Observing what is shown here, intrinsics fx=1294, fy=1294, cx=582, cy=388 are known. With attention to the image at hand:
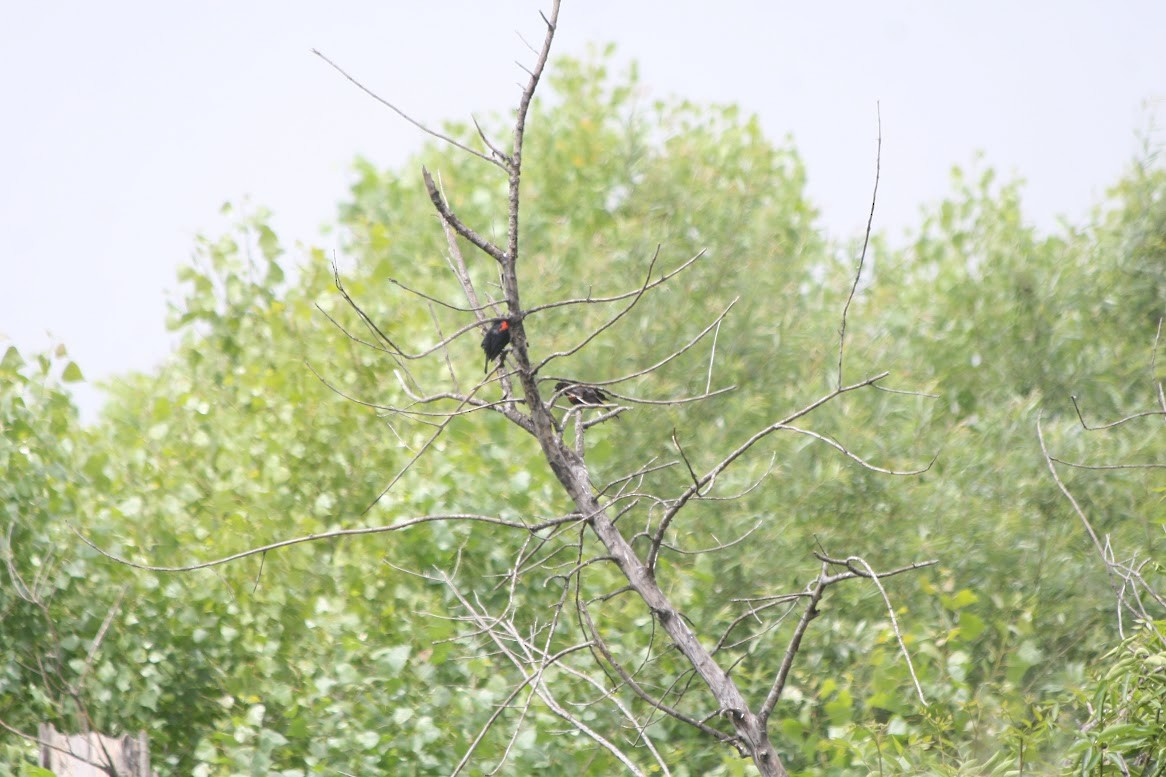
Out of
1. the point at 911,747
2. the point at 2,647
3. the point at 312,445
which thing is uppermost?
the point at 312,445

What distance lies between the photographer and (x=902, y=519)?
490 inches

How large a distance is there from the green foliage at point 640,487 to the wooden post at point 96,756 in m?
0.47

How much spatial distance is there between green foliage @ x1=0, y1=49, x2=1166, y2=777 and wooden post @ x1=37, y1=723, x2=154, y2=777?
0.47m

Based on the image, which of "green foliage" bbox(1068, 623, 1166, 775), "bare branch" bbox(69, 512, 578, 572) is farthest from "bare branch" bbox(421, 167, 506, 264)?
"green foliage" bbox(1068, 623, 1166, 775)

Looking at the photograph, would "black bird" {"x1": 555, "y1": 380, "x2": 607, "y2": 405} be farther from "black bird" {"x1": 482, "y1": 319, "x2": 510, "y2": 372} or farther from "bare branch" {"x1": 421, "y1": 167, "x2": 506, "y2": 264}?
"bare branch" {"x1": 421, "y1": 167, "x2": 506, "y2": 264}

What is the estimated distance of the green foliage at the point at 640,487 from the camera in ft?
26.1

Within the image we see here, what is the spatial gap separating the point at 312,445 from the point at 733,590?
12.9 feet

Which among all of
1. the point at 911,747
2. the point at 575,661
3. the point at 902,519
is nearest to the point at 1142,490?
the point at 902,519

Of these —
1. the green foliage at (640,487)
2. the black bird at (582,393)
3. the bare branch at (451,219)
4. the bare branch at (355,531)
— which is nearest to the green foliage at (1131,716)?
the green foliage at (640,487)

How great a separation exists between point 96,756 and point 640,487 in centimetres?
357

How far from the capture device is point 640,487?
8.20m

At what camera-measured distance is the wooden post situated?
5.68m

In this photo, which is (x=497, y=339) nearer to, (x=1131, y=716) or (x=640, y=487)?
(x=1131, y=716)

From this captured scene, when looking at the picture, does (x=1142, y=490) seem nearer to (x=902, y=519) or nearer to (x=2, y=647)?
(x=902, y=519)
